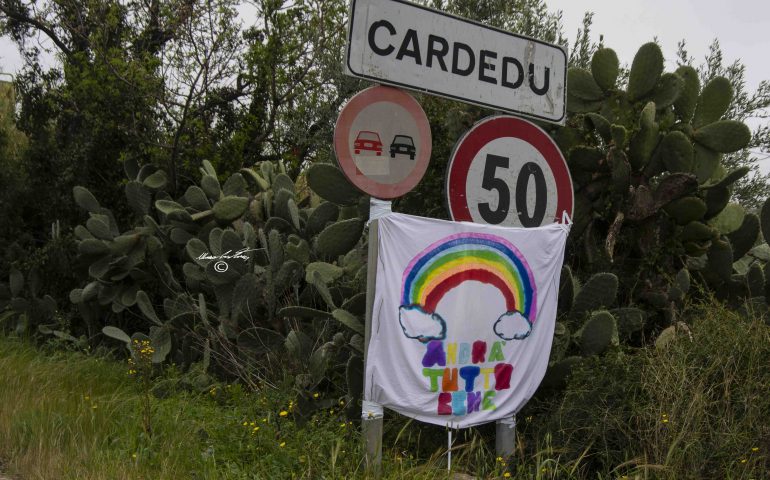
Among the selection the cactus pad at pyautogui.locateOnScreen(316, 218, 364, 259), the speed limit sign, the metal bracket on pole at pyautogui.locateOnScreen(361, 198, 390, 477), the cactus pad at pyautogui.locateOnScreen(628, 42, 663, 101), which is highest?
the cactus pad at pyautogui.locateOnScreen(628, 42, 663, 101)

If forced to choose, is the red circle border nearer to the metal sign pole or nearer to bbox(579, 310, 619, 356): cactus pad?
the metal sign pole

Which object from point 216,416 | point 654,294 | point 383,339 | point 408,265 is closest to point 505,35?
point 408,265

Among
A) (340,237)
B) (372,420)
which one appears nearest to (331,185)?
(340,237)

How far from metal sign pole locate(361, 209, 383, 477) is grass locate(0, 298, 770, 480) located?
0.07 meters

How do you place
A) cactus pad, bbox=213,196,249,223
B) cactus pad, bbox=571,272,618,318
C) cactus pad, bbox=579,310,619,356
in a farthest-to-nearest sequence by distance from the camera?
cactus pad, bbox=213,196,249,223 < cactus pad, bbox=571,272,618,318 < cactus pad, bbox=579,310,619,356

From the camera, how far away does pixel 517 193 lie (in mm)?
4871

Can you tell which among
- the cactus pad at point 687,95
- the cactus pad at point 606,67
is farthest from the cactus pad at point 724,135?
the cactus pad at point 606,67

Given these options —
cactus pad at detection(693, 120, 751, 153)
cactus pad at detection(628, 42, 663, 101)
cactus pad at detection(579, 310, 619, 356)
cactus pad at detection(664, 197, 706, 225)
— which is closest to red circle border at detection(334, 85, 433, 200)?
cactus pad at detection(579, 310, 619, 356)

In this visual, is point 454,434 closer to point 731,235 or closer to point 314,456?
point 314,456

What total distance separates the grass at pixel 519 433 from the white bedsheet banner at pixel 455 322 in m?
0.22

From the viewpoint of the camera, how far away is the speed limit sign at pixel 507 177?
4.68 meters

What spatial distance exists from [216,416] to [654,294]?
3.06 meters

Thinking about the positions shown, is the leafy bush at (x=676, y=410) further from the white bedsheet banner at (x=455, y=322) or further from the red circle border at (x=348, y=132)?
the red circle border at (x=348, y=132)

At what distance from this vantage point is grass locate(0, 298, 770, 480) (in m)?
4.12
